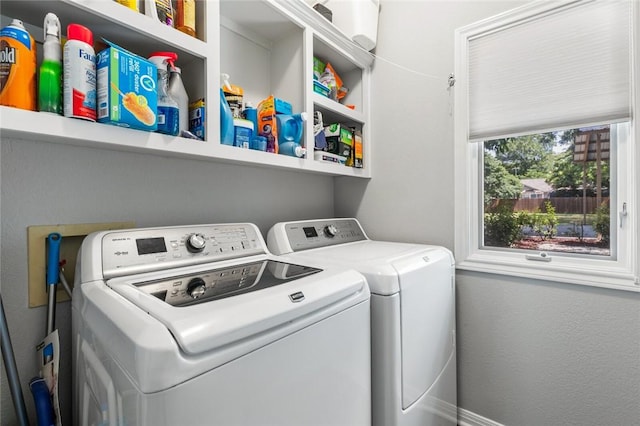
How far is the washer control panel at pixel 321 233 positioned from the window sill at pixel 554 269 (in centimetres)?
62

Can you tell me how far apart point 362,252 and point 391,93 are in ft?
3.48

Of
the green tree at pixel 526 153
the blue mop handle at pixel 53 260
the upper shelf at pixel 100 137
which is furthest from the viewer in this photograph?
the green tree at pixel 526 153

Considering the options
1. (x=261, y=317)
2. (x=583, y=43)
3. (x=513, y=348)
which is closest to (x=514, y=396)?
(x=513, y=348)

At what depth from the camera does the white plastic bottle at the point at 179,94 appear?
1.08 m

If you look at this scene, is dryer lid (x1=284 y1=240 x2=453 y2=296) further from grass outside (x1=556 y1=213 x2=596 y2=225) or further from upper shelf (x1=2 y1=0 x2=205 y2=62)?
upper shelf (x1=2 y1=0 x2=205 y2=62)

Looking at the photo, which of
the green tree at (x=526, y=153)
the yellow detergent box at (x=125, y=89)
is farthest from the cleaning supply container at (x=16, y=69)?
the green tree at (x=526, y=153)

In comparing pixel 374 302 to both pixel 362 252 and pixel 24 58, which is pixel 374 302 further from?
pixel 24 58

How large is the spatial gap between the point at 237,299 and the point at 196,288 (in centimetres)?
19

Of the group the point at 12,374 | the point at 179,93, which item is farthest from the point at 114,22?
the point at 12,374

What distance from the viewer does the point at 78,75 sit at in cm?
83

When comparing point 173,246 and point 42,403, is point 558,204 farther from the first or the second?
point 42,403

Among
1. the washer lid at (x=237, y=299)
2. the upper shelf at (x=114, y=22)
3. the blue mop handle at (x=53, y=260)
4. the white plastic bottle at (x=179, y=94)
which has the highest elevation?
the upper shelf at (x=114, y=22)

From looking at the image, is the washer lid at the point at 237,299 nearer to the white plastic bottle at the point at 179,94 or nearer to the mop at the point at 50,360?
the mop at the point at 50,360

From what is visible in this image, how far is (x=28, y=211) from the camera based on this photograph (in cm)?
100
